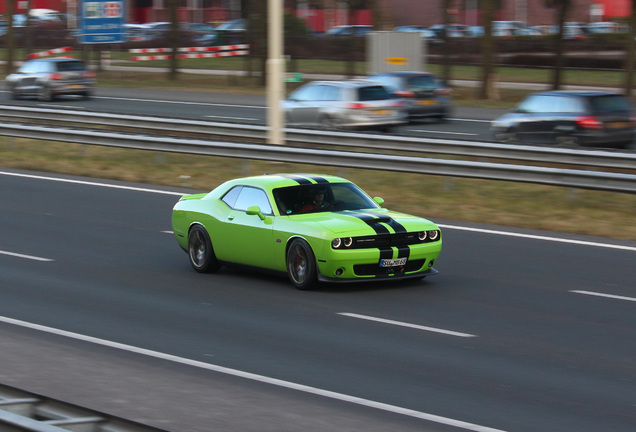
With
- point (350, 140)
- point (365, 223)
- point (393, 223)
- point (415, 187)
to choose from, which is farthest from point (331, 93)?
point (365, 223)

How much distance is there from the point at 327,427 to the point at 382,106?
69.4 ft

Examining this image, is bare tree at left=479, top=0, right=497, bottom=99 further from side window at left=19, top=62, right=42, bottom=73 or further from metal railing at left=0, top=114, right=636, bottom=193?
metal railing at left=0, top=114, right=636, bottom=193

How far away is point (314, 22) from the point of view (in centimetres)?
8888

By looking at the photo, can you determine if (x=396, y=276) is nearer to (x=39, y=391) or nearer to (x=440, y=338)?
(x=440, y=338)

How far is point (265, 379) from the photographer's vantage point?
7758mm

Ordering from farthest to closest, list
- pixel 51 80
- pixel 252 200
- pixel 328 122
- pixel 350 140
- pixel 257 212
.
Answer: pixel 51 80
pixel 328 122
pixel 350 140
pixel 252 200
pixel 257 212

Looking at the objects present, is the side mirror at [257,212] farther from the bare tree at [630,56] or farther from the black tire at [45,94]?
the bare tree at [630,56]

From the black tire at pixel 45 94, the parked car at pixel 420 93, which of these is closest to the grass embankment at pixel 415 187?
the parked car at pixel 420 93

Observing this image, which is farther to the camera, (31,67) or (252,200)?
(31,67)

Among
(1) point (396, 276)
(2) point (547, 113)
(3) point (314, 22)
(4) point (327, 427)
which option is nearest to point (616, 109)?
(2) point (547, 113)

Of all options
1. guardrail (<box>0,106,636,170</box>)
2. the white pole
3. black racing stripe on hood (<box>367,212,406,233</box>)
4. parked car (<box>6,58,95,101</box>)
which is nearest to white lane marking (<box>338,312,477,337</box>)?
black racing stripe on hood (<box>367,212,406,233</box>)

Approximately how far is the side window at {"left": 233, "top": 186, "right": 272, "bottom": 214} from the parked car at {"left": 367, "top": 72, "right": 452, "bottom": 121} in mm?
19054

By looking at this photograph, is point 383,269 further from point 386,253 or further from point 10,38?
point 10,38

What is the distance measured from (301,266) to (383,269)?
883mm
